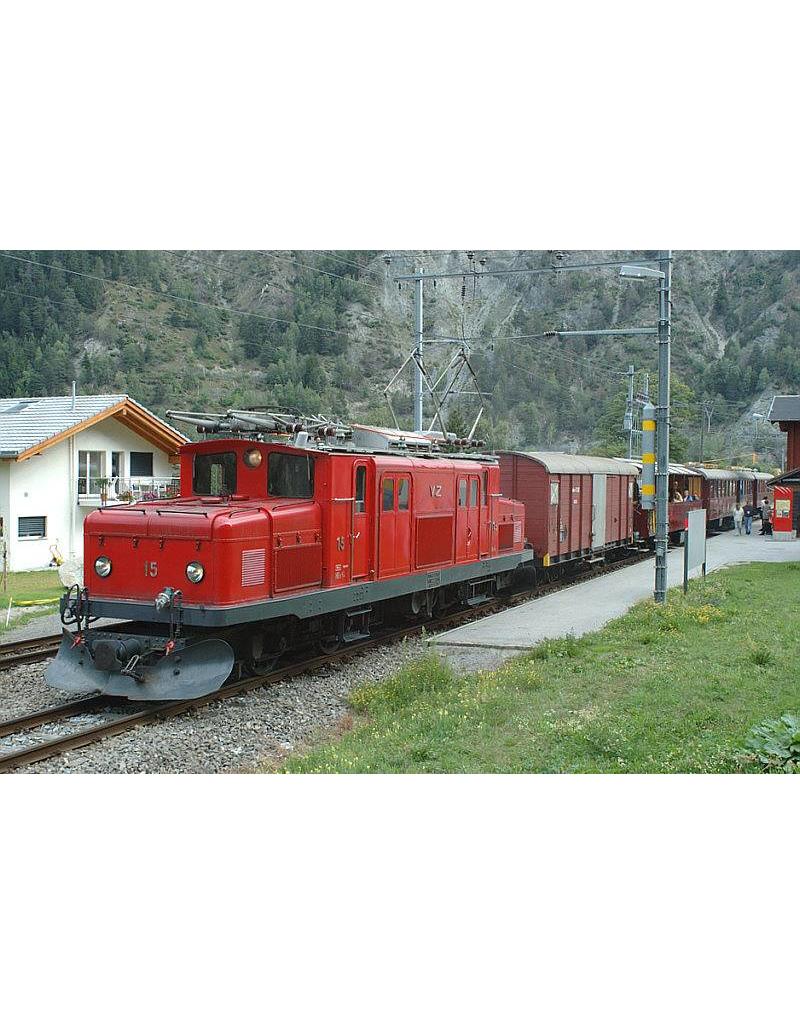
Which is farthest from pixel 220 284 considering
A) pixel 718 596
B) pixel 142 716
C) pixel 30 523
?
pixel 142 716

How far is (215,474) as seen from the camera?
→ 41.0 ft

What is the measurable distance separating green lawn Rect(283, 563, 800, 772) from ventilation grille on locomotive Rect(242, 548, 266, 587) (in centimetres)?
186

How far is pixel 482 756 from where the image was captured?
855cm

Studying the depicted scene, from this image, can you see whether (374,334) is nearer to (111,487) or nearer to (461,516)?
(111,487)

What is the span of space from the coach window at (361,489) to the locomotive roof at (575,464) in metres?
8.61

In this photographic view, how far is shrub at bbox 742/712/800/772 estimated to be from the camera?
773 cm

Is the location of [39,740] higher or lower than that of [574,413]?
lower

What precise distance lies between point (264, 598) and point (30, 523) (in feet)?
53.7

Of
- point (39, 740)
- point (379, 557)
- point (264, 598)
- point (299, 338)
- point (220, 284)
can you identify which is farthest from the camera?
point (220, 284)

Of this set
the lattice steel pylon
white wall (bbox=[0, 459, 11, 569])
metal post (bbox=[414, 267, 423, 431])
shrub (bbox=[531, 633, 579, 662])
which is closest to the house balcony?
white wall (bbox=[0, 459, 11, 569])

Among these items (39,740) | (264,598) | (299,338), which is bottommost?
(39,740)

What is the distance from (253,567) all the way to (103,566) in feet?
6.16

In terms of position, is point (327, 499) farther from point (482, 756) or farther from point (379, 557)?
point (482, 756)

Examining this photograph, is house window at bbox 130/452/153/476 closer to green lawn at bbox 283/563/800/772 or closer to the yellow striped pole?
the yellow striped pole
